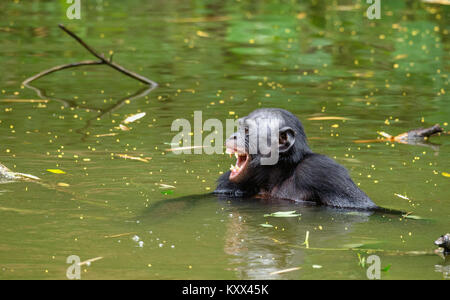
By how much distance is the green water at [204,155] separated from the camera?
261 inches

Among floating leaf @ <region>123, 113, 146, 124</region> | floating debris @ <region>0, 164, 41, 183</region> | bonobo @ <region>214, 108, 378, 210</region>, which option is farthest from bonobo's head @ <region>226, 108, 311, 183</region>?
floating leaf @ <region>123, 113, 146, 124</region>

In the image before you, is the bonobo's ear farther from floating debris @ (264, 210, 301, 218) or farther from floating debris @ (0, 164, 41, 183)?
floating debris @ (0, 164, 41, 183)

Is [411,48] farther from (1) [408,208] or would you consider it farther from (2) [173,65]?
(1) [408,208]

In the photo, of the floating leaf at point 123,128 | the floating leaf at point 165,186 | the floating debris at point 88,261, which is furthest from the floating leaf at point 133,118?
the floating debris at point 88,261

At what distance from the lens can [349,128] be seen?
38.2 ft

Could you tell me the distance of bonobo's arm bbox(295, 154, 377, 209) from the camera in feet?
26.5

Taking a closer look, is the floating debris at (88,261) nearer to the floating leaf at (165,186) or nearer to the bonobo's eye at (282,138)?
the floating leaf at (165,186)

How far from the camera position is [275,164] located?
847cm

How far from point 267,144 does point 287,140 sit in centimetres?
20

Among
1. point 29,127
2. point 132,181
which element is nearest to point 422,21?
point 29,127

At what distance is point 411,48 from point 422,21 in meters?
4.37

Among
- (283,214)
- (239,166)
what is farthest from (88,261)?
(239,166)

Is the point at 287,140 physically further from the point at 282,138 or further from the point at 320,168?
the point at 320,168

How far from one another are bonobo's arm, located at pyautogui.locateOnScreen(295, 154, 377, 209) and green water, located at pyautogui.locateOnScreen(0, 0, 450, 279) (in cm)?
18
